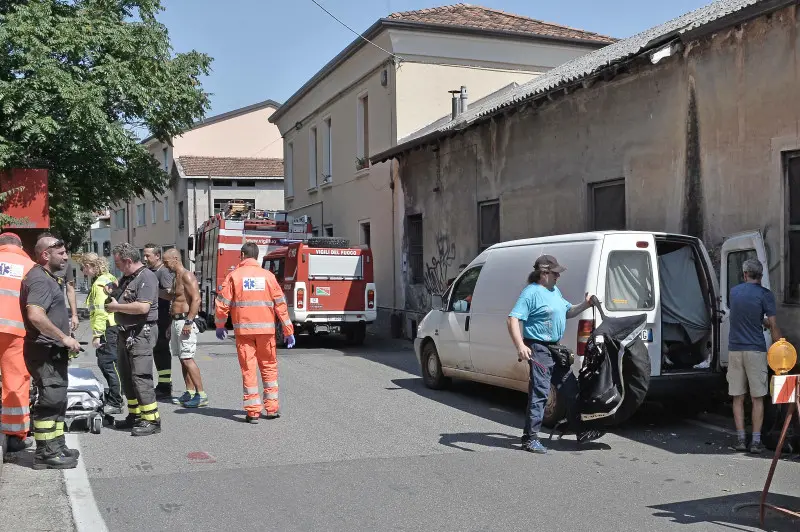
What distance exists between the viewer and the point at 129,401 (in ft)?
25.7

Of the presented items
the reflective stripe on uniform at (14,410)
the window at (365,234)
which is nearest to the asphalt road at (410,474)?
the reflective stripe on uniform at (14,410)

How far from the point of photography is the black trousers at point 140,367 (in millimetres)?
7539

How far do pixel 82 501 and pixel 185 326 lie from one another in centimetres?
358

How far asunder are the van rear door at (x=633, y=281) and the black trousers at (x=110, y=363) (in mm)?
5230

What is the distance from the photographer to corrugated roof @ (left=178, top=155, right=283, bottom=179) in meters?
40.2

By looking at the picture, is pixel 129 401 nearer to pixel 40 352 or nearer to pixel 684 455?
pixel 40 352

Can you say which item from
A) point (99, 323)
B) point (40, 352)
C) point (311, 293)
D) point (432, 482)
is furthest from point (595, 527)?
point (311, 293)

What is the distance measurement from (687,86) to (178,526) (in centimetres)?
826

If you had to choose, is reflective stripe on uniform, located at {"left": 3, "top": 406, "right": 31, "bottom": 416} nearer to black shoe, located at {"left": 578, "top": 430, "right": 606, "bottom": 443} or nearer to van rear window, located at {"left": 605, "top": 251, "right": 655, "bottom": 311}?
black shoe, located at {"left": 578, "top": 430, "right": 606, "bottom": 443}

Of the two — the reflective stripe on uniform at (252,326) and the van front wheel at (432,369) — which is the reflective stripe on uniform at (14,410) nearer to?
the reflective stripe on uniform at (252,326)

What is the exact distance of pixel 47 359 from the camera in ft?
20.9

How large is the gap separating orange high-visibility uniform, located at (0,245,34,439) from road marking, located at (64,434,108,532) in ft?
2.13

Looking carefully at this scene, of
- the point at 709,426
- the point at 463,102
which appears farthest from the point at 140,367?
the point at 463,102

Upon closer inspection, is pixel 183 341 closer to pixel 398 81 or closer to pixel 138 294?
pixel 138 294
